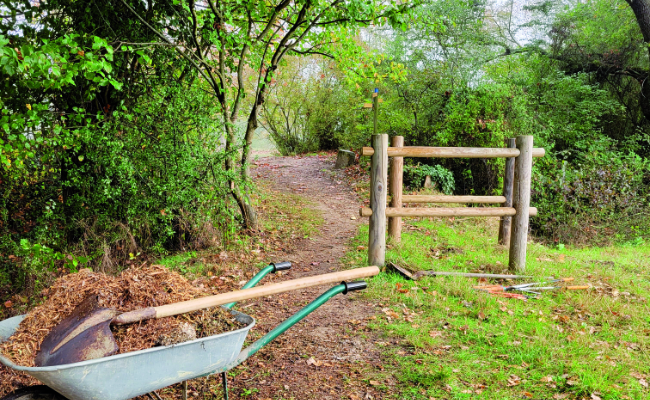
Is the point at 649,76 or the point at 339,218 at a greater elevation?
the point at 649,76

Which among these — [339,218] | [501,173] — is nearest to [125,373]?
[339,218]

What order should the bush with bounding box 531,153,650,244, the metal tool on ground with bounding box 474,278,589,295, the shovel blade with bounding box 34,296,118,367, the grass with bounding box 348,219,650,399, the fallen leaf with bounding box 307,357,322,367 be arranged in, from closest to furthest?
the shovel blade with bounding box 34,296,118,367 → the grass with bounding box 348,219,650,399 → the fallen leaf with bounding box 307,357,322,367 → the metal tool on ground with bounding box 474,278,589,295 → the bush with bounding box 531,153,650,244

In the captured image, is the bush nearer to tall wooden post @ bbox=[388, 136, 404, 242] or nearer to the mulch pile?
tall wooden post @ bbox=[388, 136, 404, 242]

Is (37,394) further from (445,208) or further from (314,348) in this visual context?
(445,208)

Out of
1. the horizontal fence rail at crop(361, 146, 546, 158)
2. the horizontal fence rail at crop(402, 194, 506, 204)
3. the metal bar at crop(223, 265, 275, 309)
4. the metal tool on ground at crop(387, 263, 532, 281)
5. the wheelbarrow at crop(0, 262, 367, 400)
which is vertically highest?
the horizontal fence rail at crop(361, 146, 546, 158)

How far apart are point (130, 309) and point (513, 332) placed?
3.11 m

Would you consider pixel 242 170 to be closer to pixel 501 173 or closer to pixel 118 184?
pixel 118 184

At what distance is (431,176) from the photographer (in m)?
9.97

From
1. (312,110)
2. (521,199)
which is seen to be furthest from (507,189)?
(312,110)

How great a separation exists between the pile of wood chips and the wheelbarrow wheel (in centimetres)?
12

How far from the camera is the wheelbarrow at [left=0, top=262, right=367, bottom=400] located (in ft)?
5.91

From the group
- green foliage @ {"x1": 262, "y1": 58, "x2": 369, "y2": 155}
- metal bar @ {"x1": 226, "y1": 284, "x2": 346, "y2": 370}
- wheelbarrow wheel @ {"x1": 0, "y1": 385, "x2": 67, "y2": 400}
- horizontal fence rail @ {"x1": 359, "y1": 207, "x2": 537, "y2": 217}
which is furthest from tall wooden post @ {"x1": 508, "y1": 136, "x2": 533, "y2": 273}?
green foliage @ {"x1": 262, "y1": 58, "x2": 369, "y2": 155}

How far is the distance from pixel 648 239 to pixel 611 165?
169cm

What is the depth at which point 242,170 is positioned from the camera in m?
6.24
